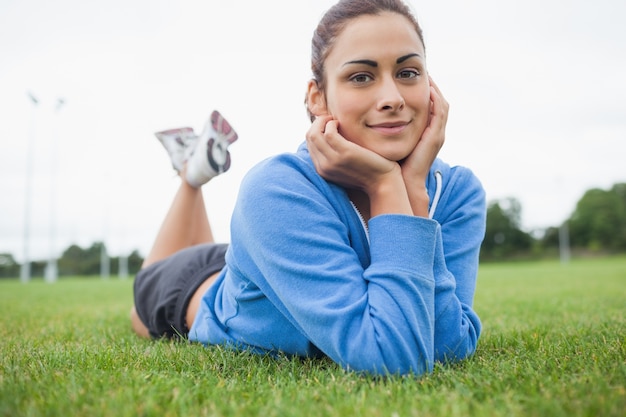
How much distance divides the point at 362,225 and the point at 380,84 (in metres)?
0.62

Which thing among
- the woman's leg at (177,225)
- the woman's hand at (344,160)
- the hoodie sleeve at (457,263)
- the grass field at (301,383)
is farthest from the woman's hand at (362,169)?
the woman's leg at (177,225)

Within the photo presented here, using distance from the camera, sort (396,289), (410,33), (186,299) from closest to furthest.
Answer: (396,289), (410,33), (186,299)

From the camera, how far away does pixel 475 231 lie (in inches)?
105

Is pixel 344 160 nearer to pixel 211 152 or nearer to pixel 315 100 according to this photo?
pixel 315 100

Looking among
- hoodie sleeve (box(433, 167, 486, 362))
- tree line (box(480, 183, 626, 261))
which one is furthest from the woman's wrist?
tree line (box(480, 183, 626, 261))

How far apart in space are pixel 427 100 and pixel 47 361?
7.10 ft

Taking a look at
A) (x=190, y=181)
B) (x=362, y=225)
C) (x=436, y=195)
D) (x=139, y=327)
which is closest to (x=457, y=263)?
(x=436, y=195)

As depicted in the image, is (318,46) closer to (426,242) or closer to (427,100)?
(427,100)

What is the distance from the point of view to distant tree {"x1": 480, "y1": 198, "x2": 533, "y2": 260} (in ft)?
239

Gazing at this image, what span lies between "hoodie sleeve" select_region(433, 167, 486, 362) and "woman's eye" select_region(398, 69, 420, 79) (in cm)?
64

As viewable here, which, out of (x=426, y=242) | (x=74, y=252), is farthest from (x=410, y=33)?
(x=74, y=252)

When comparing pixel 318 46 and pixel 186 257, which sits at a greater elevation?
pixel 318 46

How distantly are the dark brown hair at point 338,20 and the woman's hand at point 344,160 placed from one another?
35cm

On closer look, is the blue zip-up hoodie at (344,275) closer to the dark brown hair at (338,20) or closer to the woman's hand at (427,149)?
the woman's hand at (427,149)
